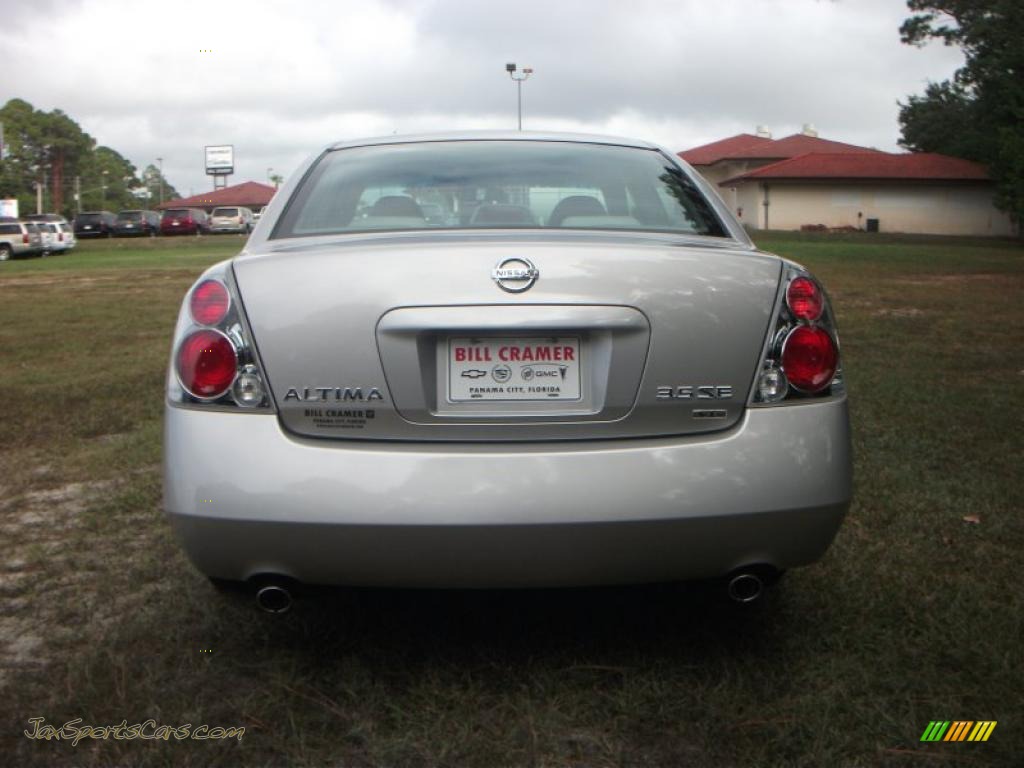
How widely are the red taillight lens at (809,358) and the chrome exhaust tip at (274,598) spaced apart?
139cm

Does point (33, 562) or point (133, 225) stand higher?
point (133, 225)

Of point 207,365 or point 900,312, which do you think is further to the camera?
point 900,312

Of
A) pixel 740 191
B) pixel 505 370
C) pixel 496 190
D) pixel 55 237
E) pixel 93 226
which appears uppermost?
pixel 740 191

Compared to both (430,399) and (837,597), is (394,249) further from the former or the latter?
(837,597)

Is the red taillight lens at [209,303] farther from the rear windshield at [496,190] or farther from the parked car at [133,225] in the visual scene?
the parked car at [133,225]

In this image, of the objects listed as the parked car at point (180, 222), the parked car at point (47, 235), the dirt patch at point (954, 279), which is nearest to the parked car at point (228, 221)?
the parked car at point (180, 222)

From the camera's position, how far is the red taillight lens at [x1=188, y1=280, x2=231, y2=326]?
296cm

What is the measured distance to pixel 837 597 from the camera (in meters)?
3.77

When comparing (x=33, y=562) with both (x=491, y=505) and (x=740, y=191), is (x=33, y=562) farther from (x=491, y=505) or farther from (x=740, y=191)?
(x=740, y=191)

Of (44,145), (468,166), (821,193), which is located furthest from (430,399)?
(44,145)

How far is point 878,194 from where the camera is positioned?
54.8m

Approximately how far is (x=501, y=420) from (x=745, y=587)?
790mm

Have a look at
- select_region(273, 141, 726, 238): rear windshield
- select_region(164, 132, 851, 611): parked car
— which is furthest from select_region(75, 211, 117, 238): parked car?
select_region(164, 132, 851, 611): parked car

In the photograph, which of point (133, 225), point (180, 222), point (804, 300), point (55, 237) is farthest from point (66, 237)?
point (804, 300)
